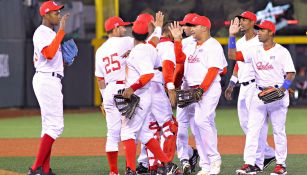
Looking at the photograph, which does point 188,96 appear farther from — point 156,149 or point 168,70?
point 156,149

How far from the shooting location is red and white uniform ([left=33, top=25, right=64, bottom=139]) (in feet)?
32.3

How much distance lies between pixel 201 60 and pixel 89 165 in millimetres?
2342

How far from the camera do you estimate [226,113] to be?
20.9 metres

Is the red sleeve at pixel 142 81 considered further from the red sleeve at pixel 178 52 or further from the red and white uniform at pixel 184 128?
the red and white uniform at pixel 184 128

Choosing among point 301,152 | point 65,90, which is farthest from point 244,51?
point 65,90

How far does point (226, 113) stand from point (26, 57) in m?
5.24

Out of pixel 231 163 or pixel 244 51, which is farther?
pixel 231 163

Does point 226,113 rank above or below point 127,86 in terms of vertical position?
below

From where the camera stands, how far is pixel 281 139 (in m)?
10.3

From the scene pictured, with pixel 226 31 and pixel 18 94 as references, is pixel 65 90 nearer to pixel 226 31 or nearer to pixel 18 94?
pixel 18 94

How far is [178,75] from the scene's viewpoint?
34.6 ft

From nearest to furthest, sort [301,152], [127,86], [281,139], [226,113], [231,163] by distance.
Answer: [127,86], [281,139], [231,163], [301,152], [226,113]

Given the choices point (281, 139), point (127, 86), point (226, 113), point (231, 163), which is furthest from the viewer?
point (226, 113)

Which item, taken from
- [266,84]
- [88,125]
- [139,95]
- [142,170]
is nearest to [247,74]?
[266,84]
